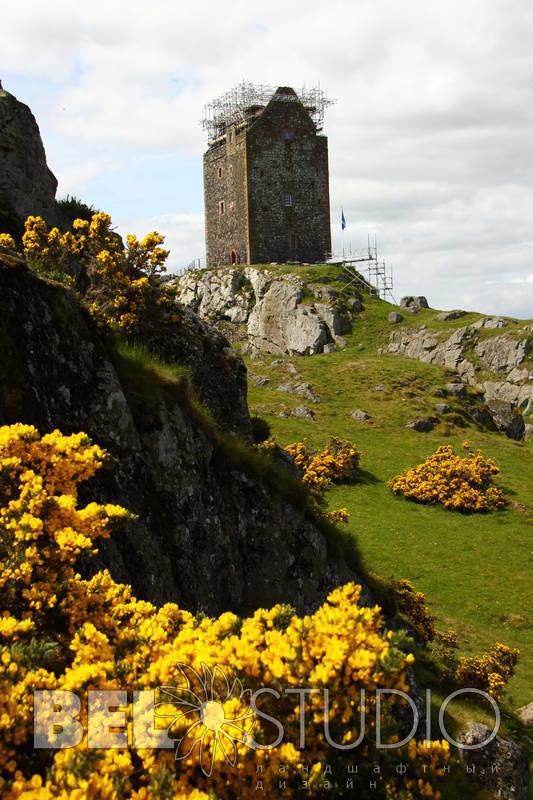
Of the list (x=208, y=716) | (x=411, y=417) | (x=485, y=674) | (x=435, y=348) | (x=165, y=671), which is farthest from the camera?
(x=435, y=348)

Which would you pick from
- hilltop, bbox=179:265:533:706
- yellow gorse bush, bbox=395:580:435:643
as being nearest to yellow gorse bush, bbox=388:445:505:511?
hilltop, bbox=179:265:533:706

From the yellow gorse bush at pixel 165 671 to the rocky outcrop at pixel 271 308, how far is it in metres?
57.5

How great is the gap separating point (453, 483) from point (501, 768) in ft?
84.8

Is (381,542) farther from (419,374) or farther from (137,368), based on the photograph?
(419,374)

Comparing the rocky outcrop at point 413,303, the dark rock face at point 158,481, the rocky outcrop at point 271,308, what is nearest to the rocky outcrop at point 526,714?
the dark rock face at point 158,481

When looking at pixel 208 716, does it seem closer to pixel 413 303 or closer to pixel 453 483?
pixel 453 483

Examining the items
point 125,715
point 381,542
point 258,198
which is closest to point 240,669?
point 125,715

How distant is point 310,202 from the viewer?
77000 mm

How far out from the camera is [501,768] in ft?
38.8

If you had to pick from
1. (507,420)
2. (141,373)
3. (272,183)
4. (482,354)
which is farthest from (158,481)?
A: (272,183)

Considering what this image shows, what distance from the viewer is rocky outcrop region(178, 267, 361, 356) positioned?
64.3m

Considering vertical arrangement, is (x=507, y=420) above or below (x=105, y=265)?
below

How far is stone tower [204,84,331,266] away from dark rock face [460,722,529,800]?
6719cm

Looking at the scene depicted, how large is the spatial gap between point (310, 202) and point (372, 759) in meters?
75.9
